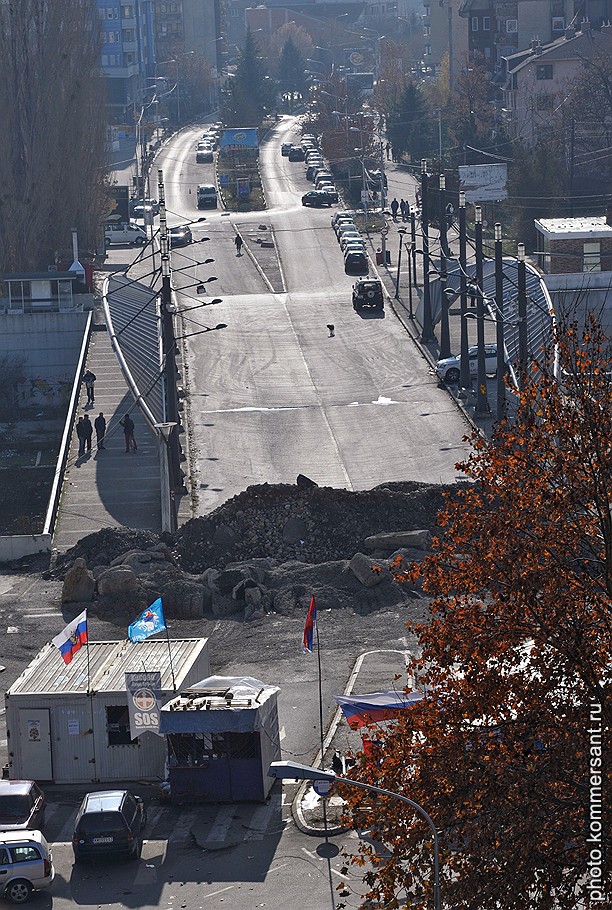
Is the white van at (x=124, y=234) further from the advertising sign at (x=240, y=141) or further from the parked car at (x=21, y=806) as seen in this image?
the parked car at (x=21, y=806)

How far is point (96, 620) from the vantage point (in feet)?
112

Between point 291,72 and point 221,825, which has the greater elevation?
point 291,72

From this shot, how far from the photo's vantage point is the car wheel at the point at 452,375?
2190 inches

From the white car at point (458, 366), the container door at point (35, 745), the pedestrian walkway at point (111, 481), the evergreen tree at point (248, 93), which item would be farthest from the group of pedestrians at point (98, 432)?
the evergreen tree at point (248, 93)

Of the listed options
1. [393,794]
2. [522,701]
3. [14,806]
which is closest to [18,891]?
[14,806]

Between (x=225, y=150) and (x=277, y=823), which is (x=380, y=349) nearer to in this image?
(x=277, y=823)

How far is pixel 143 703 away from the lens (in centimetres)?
2552

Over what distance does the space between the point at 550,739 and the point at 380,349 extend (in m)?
Answer: 46.0

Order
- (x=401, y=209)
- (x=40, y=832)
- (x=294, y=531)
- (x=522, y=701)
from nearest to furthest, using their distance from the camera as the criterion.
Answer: (x=522, y=701), (x=40, y=832), (x=294, y=531), (x=401, y=209)

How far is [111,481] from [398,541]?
11250 millimetres

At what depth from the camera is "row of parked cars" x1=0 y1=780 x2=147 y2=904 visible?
2202 cm

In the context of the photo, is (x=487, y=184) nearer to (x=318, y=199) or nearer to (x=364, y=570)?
(x=318, y=199)

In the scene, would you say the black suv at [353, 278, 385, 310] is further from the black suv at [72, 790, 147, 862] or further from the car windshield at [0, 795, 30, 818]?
the black suv at [72, 790, 147, 862]

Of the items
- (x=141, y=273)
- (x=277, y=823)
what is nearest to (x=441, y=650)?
(x=277, y=823)
